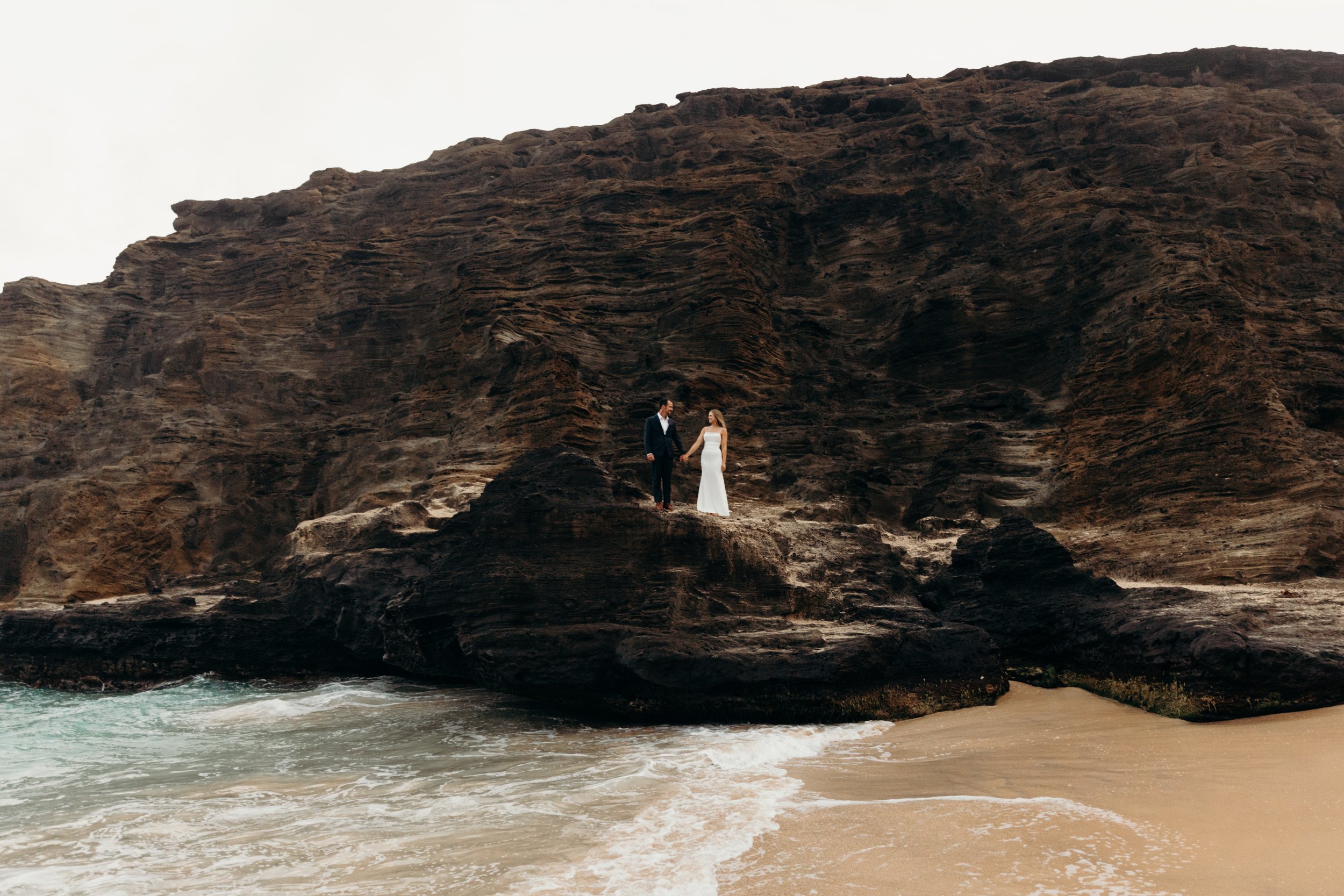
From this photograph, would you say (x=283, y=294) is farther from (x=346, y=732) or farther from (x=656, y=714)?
(x=656, y=714)

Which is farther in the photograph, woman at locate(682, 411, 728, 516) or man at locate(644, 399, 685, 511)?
woman at locate(682, 411, 728, 516)

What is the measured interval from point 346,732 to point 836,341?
1438 centimetres

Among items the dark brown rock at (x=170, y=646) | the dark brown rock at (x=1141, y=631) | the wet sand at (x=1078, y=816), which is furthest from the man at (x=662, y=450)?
the dark brown rock at (x=170, y=646)

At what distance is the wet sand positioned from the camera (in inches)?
199

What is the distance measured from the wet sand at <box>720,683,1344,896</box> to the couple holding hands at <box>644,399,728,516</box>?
186 inches

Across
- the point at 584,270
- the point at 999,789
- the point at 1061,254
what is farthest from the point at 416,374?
the point at 999,789

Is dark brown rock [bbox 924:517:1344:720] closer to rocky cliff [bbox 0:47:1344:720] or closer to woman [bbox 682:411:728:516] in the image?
rocky cliff [bbox 0:47:1344:720]

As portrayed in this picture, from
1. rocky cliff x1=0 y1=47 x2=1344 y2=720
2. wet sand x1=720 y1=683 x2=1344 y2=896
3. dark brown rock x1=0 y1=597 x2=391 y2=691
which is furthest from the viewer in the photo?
dark brown rock x1=0 y1=597 x2=391 y2=691

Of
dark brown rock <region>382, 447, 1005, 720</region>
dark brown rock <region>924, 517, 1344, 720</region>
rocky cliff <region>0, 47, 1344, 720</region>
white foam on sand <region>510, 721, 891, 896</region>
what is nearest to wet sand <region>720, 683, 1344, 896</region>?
white foam on sand <region>510, 721, 891, 896</region>

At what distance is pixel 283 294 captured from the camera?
1069 inches

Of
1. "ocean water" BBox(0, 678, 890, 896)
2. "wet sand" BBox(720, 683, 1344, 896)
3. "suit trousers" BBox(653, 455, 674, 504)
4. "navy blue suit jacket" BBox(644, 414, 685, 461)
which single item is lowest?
"ocean water" BBox(0, 678, 890, 896)

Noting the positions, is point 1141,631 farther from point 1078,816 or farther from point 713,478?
point 713,478

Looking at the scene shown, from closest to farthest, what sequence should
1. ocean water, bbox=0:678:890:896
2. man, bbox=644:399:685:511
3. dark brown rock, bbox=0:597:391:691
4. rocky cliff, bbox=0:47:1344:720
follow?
ocean water, bbox=0:678:890:896, man, bbox=644:399:685:511, rocky cliff, bbox=0:47:1344:720, dark brown rock, bbox=0:597:391:691

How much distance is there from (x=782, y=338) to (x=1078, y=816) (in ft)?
54.2
